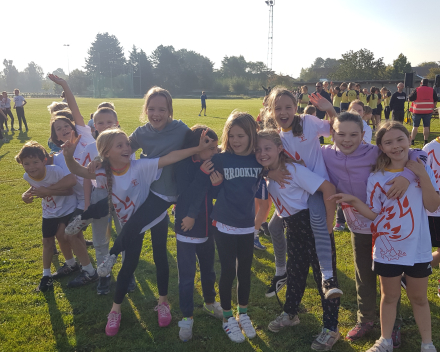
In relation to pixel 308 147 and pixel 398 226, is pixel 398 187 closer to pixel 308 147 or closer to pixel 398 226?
pixel 398 226

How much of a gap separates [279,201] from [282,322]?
114 centimetres

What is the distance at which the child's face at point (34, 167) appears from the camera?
3.62m

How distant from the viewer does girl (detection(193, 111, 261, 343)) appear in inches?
113

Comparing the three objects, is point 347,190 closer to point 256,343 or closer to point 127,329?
point 256,343

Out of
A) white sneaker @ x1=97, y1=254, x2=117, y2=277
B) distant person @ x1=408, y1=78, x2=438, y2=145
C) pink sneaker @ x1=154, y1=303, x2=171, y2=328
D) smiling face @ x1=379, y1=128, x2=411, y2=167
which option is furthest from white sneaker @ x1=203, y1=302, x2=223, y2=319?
distant person @ x1=408, y1=78, x2=438, y2=145

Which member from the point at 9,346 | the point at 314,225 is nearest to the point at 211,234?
the point at 314,225

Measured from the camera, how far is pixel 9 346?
296 cm

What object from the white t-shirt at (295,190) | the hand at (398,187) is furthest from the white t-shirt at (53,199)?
the hand at (398,187)

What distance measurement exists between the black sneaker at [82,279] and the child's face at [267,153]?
8.47ft

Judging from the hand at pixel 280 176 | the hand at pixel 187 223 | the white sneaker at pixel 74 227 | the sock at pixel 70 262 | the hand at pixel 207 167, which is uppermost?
the hand at pixel 207 167

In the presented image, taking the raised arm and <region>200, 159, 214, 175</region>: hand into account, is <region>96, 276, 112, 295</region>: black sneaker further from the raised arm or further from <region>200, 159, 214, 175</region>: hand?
<region>200, 159, 214, 175</region>: hand

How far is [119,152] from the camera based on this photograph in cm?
304

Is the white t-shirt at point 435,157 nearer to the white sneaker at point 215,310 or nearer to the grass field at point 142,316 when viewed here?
the grass field at point 142,316

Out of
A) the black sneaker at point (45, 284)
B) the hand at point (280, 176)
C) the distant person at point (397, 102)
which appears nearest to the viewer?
the hand at point (280, 176)
